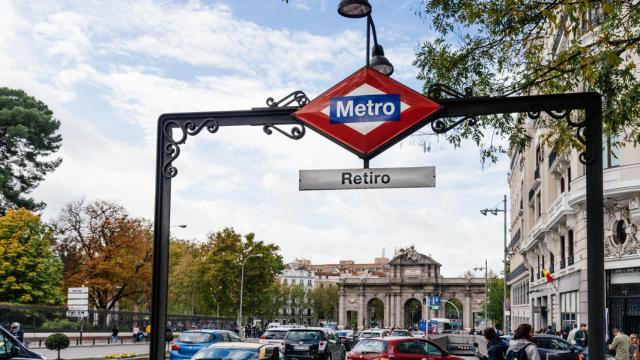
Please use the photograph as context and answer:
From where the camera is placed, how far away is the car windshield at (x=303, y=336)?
28.3 metres

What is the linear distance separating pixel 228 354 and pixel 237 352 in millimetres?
250

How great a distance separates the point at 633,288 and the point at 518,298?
45766 millimetres

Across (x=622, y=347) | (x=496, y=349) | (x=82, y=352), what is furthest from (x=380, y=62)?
(x=82, y=352)

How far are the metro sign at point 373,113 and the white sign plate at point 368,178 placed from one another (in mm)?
217

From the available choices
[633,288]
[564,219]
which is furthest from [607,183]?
[564,219]

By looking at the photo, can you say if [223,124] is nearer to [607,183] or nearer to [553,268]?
[607,183]

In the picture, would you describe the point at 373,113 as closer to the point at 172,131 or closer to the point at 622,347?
the point at 172,131

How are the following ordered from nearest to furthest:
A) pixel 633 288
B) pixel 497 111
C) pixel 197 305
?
pixel 497 111
pixel 633 288
pixel 197 305

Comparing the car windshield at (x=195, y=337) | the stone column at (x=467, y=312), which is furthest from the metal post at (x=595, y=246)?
the stone column at (x=467, y=312)

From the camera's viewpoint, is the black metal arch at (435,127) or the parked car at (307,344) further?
the parked car at (307,344)

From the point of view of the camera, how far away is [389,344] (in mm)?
21203

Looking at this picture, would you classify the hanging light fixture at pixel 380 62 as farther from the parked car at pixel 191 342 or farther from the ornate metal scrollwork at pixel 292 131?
the parked car at pixel 191 342

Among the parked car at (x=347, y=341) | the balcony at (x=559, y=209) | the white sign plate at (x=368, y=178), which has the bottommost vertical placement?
the parked car at (x=347, y=341)

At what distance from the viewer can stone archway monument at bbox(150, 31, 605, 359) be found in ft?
20.2
